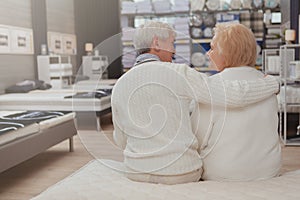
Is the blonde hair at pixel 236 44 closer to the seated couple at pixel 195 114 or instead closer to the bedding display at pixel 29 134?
the seated couple at pixel 195 114

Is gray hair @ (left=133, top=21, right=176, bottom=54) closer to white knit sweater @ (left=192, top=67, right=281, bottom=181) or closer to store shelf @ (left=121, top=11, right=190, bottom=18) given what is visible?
white knit sweater @ (left=192, top=67, right=281, bottom=181)

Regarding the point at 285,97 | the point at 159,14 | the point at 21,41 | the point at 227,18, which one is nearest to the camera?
the point at 285,97

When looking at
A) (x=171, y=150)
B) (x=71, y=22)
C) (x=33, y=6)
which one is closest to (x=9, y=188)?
(x=171, y=150)

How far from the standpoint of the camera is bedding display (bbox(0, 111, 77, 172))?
2.81 metres

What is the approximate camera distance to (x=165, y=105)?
158 centimetres

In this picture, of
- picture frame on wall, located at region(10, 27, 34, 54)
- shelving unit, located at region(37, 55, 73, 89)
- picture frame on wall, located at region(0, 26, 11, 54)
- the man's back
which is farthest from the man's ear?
shelving unit, located at region(37, 55, 73, 89)

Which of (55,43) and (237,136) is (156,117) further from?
(55,43)

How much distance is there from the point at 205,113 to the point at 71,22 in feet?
21.9

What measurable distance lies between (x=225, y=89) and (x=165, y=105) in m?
0.25

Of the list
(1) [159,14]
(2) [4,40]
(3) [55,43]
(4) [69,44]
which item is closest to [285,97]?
(2) [4,40]

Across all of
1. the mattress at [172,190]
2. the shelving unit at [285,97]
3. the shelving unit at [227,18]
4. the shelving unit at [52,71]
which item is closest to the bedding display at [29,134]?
the mattress at [172,190]

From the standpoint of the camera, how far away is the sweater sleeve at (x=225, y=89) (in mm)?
1585

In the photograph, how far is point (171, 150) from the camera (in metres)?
1.62

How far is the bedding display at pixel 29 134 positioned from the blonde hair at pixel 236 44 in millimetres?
1701
